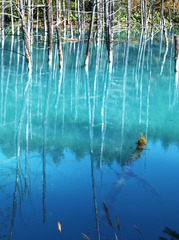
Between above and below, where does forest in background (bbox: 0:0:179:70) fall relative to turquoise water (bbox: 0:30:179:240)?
above

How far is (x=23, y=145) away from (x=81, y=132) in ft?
4.80

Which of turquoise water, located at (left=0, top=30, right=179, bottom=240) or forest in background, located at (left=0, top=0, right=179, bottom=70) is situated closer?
turquoise water, located at (left=0, top=30, right=179, bottom=240)

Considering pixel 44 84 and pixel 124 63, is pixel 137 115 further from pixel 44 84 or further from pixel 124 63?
pixel 124 63

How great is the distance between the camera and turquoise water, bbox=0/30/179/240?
17.3ft

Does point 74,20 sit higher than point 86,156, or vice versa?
point 74,20

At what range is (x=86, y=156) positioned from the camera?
7.42 m

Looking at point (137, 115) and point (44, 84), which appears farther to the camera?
point (44, 84)

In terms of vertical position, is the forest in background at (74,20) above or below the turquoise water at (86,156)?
above

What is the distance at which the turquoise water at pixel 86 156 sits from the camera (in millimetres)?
5270

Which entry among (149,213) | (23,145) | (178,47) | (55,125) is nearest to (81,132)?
(55,125)

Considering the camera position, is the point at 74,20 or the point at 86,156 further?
the point at 74,20

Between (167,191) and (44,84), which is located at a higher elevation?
(44,84)

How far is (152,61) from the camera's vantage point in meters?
19.5

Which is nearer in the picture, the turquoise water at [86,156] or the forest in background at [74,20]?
the turquoise water at [86,156]
